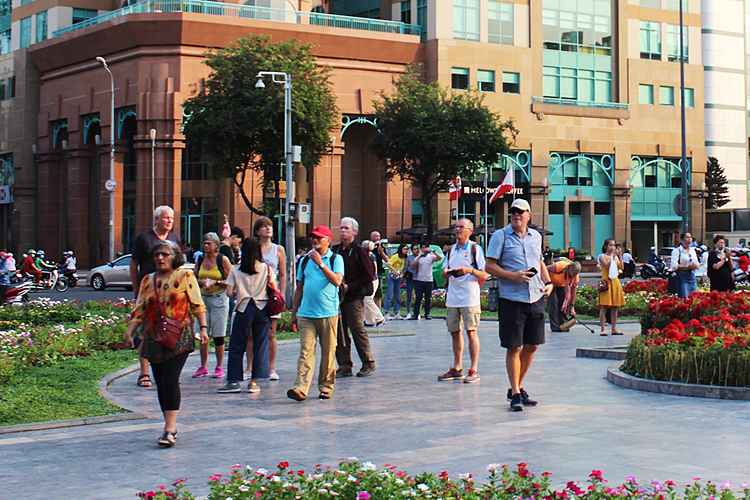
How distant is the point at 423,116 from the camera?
43.7 m

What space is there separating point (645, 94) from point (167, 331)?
188 ft

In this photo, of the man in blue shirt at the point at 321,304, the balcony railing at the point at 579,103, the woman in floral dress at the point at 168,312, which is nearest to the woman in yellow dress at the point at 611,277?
the man in blue shirt at the point at 321,304

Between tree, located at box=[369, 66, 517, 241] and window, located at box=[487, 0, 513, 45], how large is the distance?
10.5m

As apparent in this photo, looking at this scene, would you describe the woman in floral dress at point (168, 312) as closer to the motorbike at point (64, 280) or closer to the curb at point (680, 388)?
the curb at point (680, 388)

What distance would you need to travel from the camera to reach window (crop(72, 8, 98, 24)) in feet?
184

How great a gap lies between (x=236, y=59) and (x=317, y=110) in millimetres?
4103

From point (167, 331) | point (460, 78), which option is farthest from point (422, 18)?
point (167, 331)

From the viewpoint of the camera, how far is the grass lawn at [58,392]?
8.55 metres

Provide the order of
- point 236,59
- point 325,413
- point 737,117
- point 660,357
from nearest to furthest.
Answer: point 325,413
point 660,357
point 236,59
point 737,117

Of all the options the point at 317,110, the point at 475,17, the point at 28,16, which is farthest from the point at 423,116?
the point at 28,16

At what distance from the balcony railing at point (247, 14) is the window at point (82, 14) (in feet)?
10.1

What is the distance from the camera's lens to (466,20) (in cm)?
5400

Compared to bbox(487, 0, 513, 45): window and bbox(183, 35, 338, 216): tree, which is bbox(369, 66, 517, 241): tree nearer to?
bbox(183, 35, 338, 216): tree

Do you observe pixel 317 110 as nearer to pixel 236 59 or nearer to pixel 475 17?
pixel 236 59
